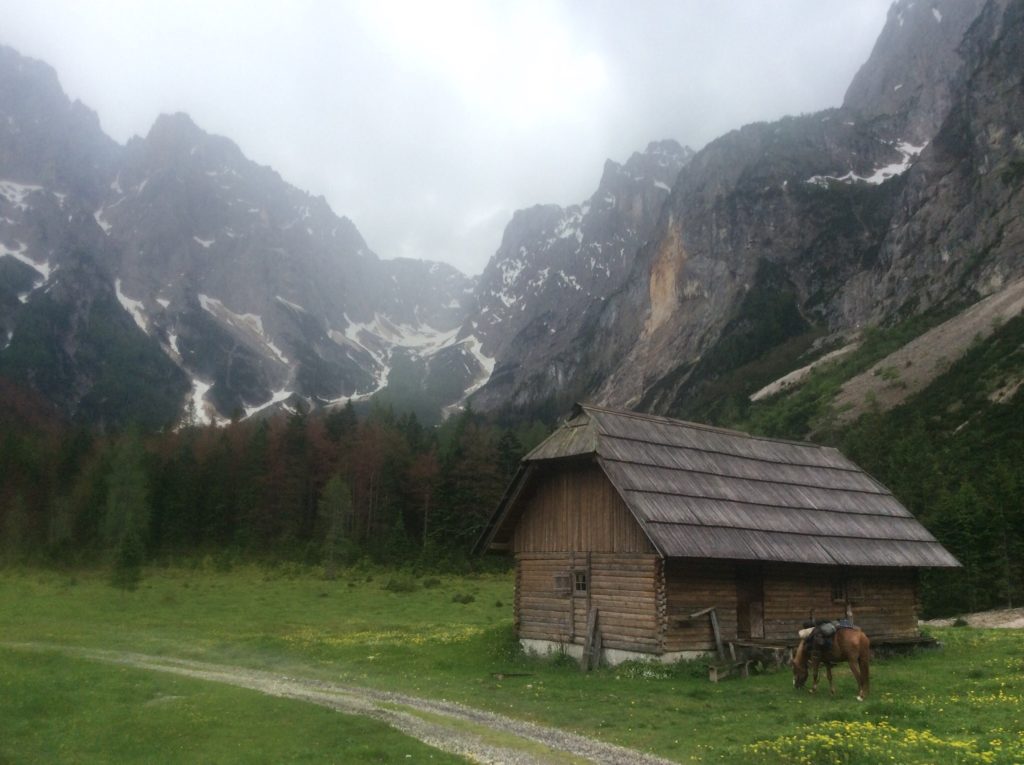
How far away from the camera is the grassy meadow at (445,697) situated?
48.3 feet

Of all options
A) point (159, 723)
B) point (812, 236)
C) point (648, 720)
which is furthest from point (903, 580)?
point (812, 236)

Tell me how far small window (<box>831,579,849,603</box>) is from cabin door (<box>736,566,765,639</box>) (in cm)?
460

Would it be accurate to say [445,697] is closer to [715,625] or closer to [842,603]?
[715,625]

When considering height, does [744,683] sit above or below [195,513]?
below

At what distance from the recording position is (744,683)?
74.9ft

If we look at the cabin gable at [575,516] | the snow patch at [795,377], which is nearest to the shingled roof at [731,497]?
the cabin gable at [575,516]

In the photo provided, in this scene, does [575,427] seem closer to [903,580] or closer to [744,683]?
[744,683]

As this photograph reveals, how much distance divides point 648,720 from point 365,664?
13466 millimetres

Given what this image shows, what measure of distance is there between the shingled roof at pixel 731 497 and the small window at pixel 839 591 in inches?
68.3

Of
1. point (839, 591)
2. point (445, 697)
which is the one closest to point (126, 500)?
point (445, 697)

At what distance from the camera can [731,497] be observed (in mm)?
29141

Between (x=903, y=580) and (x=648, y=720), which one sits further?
(x=903, y=580)

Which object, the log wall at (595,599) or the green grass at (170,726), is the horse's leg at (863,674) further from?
the green grass at (170,726)

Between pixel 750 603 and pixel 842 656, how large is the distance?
342 inches
